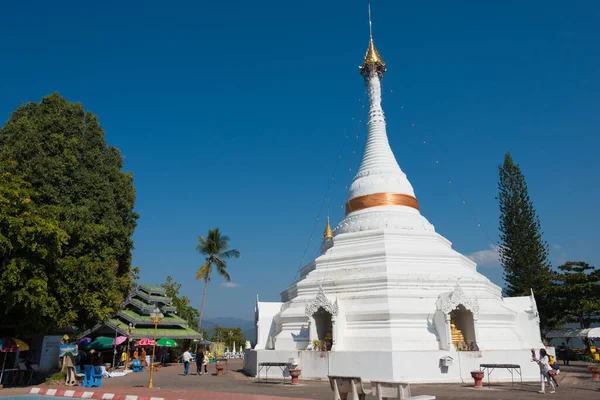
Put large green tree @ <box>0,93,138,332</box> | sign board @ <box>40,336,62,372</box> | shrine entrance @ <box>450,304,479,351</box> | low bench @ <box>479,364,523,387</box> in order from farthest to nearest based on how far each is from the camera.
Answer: sign board @ <box>40,336,62,372</box> → shrine entrance @ <box>450,304,479,351</box> → large green tree @ <box>0,93,138,332</box> → low bench @ <box>479,364,523,387</box>

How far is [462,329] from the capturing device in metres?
19.8

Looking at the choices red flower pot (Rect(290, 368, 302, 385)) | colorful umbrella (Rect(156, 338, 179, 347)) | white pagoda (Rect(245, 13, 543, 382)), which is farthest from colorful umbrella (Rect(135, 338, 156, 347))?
red flower pot (Rect(290, 368, 302, 385))

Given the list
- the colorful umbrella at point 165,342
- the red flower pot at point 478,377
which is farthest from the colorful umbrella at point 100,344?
the red flower pot at point 478,377

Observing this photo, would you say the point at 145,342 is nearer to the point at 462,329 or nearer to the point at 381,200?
the point at 381,200

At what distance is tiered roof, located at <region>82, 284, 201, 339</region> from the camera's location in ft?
105

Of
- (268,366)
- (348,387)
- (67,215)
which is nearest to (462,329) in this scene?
(268,366)

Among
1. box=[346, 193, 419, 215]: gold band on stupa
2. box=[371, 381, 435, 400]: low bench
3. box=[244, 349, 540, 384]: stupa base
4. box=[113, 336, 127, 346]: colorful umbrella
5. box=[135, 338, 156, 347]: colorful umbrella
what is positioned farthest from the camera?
box=[135, 338, 156, 347]: colorful umbrella

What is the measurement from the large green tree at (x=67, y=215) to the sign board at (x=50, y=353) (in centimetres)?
460

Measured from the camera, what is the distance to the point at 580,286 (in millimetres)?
37156

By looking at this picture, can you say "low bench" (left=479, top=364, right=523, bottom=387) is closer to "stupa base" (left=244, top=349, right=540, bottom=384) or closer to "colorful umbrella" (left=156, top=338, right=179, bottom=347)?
"stupa base" (left=244, top=349, right=540, bottom=384)

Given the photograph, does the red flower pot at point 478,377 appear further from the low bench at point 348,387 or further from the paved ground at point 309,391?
the low bench at point 348,387

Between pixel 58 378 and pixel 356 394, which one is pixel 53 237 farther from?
pixel 356 394

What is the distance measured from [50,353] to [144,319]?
979 cm

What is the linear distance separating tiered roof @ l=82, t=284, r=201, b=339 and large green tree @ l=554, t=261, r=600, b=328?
1184 inches
